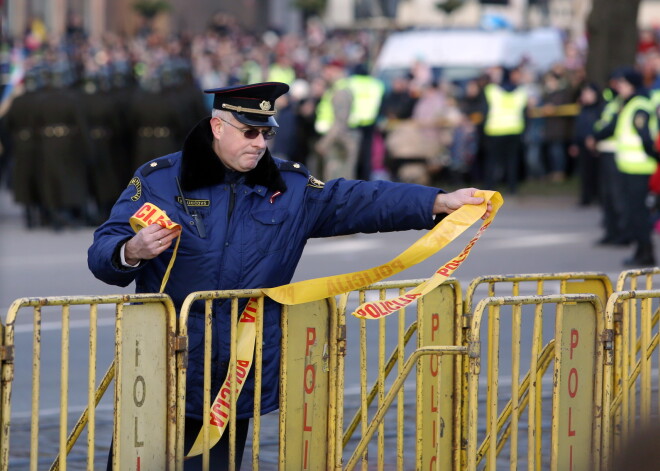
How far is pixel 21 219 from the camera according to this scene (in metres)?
20.9

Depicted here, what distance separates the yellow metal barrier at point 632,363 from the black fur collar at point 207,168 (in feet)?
4.37

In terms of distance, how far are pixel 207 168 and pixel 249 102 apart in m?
0.27

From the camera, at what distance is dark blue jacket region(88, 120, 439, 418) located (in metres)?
5.39

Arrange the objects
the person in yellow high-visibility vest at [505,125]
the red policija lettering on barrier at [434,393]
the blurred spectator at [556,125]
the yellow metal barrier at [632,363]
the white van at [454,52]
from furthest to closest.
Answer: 1. the white van at [454,52]
2. the blurred spectator at [556,125]
3. the person in yellow high-visibility vest at [505,125]
4. the red policija lettering on barrier at [434,393]
5. the yellow metal barrier at [632,363]

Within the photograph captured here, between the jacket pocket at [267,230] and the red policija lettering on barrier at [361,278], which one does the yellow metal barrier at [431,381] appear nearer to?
the red policija lettering on barrier at [361,278]

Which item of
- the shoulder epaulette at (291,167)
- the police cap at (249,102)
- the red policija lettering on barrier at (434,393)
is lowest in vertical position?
the red policija lettering on barrier at (434,393)

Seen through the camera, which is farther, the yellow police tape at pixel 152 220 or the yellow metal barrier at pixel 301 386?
the yellow metal barrier at pixel 301 386

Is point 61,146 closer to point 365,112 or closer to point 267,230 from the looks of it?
point 365,112

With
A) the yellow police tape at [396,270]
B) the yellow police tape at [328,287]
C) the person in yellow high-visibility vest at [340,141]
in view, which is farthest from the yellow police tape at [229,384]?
the person in yellow high-visibility vest at [340,141]

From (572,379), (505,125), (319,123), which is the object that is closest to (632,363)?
(572,379)

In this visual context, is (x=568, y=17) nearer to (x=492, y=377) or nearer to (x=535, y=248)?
(x=535, y=248)

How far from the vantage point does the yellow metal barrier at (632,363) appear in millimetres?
A: 5906

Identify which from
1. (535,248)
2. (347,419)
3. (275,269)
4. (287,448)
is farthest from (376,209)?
(535,248)

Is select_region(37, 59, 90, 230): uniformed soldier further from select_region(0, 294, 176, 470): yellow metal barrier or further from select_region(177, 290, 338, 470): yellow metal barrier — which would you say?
select_region(0, 294, 176, 470): yellow metal barrier
